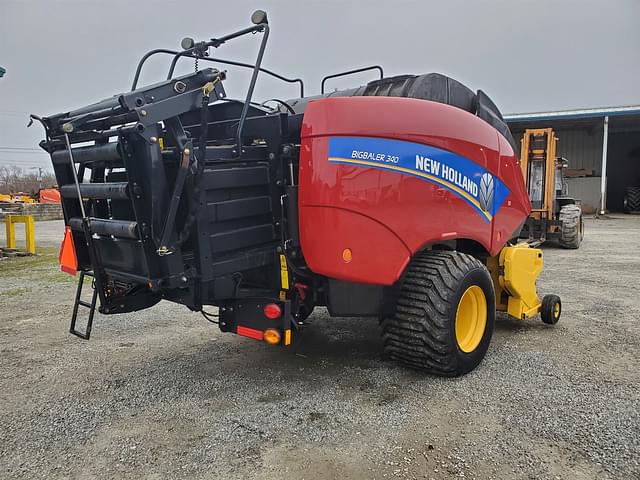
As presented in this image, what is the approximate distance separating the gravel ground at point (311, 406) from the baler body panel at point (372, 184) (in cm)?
86

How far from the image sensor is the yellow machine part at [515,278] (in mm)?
4359

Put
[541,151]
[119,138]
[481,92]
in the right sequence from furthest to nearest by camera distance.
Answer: [541,151]
[481,92]
[119,138]

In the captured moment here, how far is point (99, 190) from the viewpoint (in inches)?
114

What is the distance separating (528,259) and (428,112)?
6.89ft

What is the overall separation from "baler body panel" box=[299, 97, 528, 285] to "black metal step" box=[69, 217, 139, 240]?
3.05 ft

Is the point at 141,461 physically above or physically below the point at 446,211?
below

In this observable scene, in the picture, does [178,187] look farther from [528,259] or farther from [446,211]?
[528,259]

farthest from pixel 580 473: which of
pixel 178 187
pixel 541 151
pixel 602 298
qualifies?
pixel 541 151

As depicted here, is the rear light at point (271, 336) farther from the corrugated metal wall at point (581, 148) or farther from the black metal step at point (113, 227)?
the corrugated metal wall at point (581, 148)

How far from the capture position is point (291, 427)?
2732mm

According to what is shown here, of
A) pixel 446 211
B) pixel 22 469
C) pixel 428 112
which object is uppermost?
pixel 428 112

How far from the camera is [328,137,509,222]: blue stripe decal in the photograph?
2.71 meters

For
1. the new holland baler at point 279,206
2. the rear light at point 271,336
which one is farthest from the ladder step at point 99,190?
→ the rear light at point 271,336

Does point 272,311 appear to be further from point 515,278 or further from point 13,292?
point 13,292
